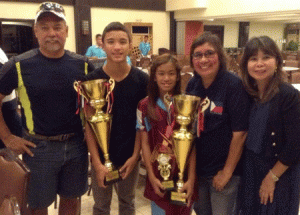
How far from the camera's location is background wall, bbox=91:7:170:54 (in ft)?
36.2

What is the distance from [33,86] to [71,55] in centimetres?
30

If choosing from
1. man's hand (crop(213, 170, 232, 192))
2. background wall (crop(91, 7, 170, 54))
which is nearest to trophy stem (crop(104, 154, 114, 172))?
man's hand (crop(213, 170, 232, 192))

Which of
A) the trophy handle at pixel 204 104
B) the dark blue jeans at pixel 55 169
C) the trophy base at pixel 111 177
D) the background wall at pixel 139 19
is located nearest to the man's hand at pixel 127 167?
the trophy base at pixel 111 177

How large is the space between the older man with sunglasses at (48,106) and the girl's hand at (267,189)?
1105 millimetres

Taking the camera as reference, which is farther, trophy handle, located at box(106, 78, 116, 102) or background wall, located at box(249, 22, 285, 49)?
background wall, located at box(249, 22, 285, 49)

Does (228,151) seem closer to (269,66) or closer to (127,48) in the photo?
(269,66)

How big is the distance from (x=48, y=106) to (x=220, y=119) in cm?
101

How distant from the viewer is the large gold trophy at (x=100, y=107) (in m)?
1.67

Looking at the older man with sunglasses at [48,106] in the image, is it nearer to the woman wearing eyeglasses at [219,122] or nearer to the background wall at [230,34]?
the woman wearing eyeglasses at [219,122]

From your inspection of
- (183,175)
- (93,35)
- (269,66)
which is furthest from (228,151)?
(93,35)

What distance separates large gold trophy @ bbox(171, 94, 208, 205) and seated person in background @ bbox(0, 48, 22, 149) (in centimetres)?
126

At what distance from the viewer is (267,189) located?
1.53m

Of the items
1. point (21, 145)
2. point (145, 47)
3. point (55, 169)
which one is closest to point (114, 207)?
point (55, 169)

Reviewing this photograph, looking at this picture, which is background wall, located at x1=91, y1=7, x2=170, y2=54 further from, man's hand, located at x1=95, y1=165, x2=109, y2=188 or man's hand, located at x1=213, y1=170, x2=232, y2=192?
man's hand, located at x1=213, y1=170, x2=232, y2=192
